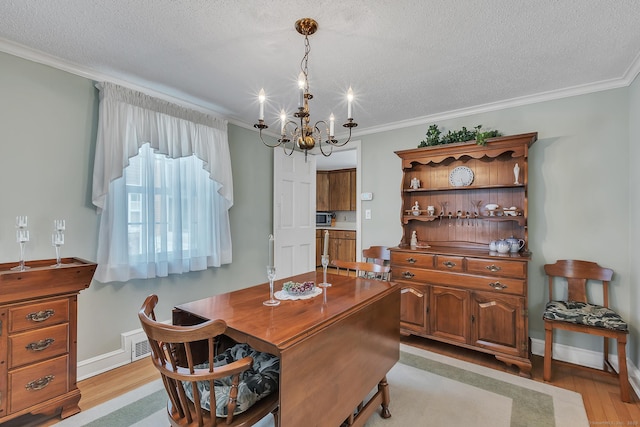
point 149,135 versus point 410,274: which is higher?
point 149,135

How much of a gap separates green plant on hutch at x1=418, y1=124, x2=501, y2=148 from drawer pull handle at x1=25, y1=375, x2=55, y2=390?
3532 mm

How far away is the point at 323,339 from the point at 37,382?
1798mm

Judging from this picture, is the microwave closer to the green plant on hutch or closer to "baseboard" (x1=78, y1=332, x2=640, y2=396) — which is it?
the green plant on hutch

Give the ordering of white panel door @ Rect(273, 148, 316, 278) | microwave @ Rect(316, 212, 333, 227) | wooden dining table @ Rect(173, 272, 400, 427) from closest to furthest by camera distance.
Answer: wooden dining table @ Rect(173, 272, 400, 427) < white panel door @ Rect(273, 148, 316, 278) < microwave @ Rect(316, 212, 333, 227)

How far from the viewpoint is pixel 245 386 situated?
4.14ft

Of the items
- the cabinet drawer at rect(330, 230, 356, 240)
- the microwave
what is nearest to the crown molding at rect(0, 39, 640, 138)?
the cabinet drawer at rect(330, 230, 356, 240)

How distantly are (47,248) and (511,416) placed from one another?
3360mm

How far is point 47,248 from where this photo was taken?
2.13 metres

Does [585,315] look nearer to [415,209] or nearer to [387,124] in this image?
[415,209]

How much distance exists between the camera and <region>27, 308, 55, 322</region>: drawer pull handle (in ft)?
5.66

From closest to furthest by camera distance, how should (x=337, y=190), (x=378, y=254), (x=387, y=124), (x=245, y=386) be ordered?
1. (x=245, y=386)
2. (x=378, y=254)
3. (x=387, y=124)
4. (x=337, y=190)

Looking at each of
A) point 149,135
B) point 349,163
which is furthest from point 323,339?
point 349,163

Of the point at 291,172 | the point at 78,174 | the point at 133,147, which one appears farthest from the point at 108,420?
the point at 291,172

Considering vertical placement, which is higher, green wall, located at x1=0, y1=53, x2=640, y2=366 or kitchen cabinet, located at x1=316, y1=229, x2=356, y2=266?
green wall, located at x1=0, y1=53, x2=640, y2=366
